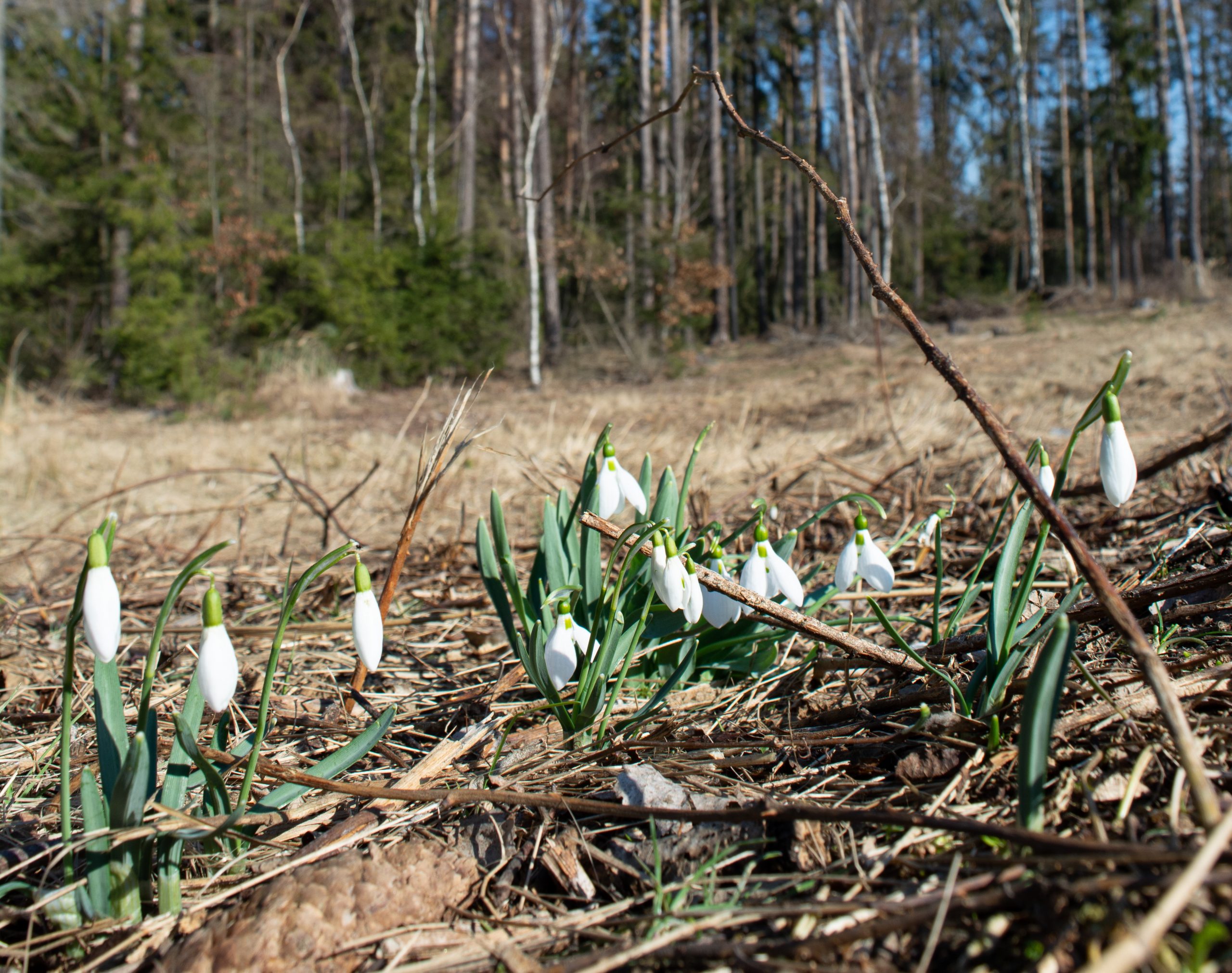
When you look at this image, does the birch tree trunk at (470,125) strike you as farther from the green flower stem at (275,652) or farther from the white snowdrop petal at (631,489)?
the green flower stem at (275,652)

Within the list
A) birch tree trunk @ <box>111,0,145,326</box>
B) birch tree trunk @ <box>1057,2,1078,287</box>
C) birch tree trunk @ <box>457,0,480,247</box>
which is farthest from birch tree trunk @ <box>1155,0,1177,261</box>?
birch tree trunk @ <box>111,0,145,326</box>

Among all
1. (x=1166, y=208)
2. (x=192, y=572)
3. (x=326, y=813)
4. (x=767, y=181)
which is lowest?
(x=326, y=813)

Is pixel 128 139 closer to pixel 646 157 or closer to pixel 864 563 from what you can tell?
pixel 646 157

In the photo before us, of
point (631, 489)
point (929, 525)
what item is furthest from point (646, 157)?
point (631, 489)

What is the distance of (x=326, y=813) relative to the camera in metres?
1.40

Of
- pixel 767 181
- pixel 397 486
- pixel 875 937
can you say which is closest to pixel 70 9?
pixel 397 486

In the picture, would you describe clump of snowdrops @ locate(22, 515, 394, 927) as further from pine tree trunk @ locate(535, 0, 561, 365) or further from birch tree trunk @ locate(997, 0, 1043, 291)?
birch tree trunk @ locate(997, 0, 1043, 291)

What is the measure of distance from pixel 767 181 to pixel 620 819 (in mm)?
32045

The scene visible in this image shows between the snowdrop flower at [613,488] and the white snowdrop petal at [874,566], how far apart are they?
448 millimetres

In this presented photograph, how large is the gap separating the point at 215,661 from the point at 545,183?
17.4m

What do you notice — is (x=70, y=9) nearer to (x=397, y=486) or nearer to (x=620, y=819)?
(x=397, y=486)

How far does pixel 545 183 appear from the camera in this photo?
17188 millimetres

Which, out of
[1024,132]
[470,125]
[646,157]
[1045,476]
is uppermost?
[1024,132]

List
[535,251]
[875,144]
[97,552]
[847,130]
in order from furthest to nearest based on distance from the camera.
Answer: [847,130] → [875,144] → [535,251] → [97,552]
